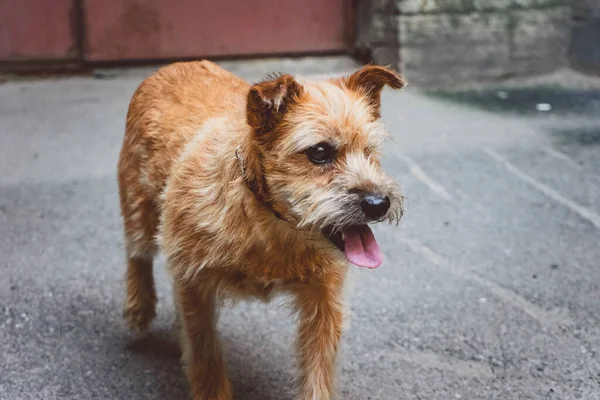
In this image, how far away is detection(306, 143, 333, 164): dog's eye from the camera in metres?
→ 2.94

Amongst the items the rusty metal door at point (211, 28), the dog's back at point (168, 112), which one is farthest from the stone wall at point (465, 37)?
the dog's back at point (168, 112)

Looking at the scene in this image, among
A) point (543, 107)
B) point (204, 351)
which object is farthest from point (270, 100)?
point (543, 107)

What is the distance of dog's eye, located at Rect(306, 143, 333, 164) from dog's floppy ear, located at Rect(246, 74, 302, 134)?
19cm

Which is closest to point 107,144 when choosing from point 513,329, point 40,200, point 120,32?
point 40,200

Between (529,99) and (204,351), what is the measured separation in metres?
5.85

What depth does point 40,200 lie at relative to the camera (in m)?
5.82

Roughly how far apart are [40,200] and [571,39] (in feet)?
20.2

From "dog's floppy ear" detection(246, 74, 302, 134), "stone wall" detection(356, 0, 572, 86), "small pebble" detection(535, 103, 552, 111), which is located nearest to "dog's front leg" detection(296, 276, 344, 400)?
"dog's floppy ear" detection(246, 74, 302, 134)

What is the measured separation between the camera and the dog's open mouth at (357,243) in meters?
2.91

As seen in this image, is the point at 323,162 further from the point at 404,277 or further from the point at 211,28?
the point at 211,28

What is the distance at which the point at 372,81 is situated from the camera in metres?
3.24

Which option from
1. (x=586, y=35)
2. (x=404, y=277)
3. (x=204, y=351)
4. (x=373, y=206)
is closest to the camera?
(x=373, y=206)

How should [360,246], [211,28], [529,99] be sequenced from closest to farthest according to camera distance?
[360,246], [529,99], [211,28]

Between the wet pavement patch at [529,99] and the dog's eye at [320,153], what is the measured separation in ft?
17.6
